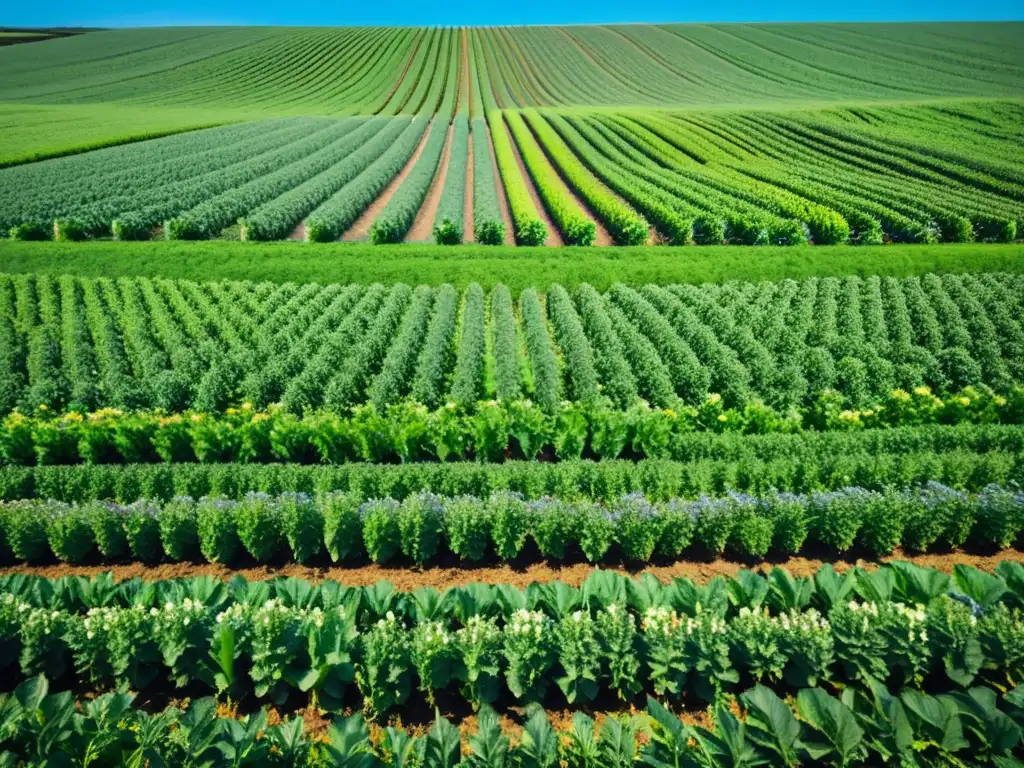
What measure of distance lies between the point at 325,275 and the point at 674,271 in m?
14.3

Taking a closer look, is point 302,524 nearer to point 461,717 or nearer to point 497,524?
point 497,524

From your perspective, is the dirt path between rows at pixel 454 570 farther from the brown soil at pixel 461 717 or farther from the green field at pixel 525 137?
the green field at pixel 525 137

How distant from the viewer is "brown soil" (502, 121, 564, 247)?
30650 mm

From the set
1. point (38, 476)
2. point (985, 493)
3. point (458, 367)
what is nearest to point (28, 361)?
point (38, 476)

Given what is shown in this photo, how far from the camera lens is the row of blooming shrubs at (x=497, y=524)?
10.2m

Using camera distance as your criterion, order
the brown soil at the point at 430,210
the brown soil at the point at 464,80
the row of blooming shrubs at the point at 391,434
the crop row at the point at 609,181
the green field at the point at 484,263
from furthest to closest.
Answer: the brown soil at the point at 464,80 < the brown soil at the point at 430,210 < the crop row at the point at 609,181 < the green field at the point at 484,263 < the row of blooming shrubs at the point at 391,434

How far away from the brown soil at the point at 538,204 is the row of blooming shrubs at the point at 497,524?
21.6 m

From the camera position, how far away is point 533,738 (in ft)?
20.0

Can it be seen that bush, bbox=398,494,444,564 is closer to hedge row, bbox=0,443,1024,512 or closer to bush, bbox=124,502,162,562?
hedge row, bbox=0,443,1024,512

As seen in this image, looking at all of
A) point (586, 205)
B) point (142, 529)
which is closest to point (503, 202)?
point (586, 205)

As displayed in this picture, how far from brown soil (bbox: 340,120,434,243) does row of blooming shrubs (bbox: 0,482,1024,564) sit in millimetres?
21482

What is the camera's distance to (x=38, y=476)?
38.0 ft

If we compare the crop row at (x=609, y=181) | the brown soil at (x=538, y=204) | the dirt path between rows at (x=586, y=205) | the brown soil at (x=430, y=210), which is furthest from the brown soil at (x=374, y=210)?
the dirt path between rows at (x=586, y=205)

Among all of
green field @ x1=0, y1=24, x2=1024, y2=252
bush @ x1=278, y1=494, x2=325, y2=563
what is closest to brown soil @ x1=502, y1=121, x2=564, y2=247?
green field @ x1=0, y1=24, x2=1024, y2=252
